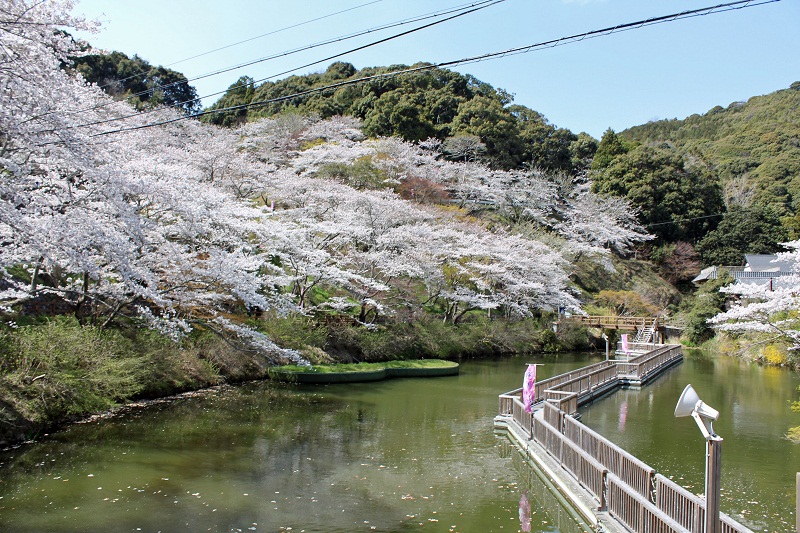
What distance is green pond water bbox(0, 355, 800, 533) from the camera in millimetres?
8703

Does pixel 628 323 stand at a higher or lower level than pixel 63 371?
lower

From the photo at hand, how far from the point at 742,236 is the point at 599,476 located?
161 feet

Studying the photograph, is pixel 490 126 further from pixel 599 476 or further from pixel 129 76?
pixel 599 476

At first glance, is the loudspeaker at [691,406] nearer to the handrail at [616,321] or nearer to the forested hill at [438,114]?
the handrail at [616,321]

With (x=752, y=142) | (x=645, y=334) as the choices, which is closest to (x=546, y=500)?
(x=645, y=334)

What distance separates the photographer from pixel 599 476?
8680mm

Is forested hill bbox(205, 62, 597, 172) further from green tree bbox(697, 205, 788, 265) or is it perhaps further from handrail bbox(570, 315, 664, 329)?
handrail bbox(570, 315, 664, 329)

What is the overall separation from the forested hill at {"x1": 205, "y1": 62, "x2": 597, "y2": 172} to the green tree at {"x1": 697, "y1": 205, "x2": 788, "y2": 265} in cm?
1412

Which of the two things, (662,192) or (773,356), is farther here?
(662,192)

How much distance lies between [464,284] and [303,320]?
12352 millimetres

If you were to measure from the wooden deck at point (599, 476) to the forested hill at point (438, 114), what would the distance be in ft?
116

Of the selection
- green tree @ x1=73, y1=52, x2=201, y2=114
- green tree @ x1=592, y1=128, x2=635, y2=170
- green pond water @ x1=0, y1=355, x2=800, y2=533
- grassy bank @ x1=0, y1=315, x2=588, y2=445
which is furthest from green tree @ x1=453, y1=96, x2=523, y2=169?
green pond water @ x1=0, y1=355, x2=800, y2=533

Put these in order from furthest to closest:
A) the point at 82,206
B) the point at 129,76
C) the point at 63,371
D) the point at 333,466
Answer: the point at 129,76 → the point at 63,371 → the point at 82,206 → the point at 333,466

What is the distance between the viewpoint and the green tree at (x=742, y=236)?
4941 cm
